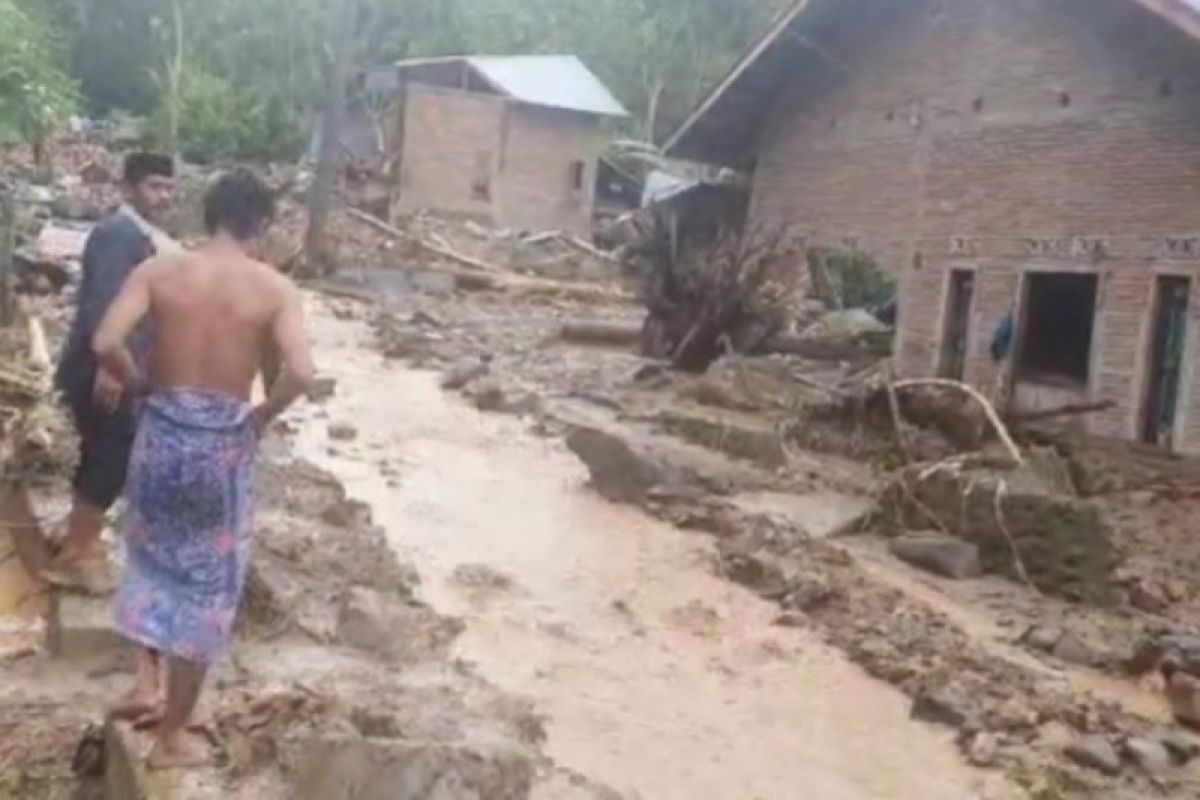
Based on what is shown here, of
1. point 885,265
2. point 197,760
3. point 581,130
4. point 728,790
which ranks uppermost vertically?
point 581,130

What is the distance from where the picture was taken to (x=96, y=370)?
5.10 m

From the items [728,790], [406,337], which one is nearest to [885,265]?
[406,337]

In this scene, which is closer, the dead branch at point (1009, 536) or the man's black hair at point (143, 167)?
the man's black hair at point (143, 167)

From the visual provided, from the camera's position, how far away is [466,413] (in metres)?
14.9

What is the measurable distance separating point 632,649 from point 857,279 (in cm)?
1288

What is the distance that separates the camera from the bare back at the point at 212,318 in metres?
3.79

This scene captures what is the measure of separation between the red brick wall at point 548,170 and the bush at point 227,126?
6278 millimetres

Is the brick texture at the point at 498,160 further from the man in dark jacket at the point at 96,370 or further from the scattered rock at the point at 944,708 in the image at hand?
the man in dark jacket at the point at 96,370

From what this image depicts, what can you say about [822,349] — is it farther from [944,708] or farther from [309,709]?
[309,709]

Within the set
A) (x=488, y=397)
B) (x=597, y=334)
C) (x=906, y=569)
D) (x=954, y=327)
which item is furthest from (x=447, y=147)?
(x=906, y=569)

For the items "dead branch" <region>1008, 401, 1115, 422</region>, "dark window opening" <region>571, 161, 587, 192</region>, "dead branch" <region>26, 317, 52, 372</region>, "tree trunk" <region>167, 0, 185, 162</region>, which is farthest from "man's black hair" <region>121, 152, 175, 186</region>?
"dark window opening" <region>571, 161, 587, 192</region>

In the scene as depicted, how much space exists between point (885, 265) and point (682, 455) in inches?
305

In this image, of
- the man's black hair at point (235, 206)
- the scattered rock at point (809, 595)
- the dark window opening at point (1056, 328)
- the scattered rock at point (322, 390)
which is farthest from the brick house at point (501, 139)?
the man's black hair at point (235, 206)

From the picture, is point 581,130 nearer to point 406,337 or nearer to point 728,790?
point 406,337
